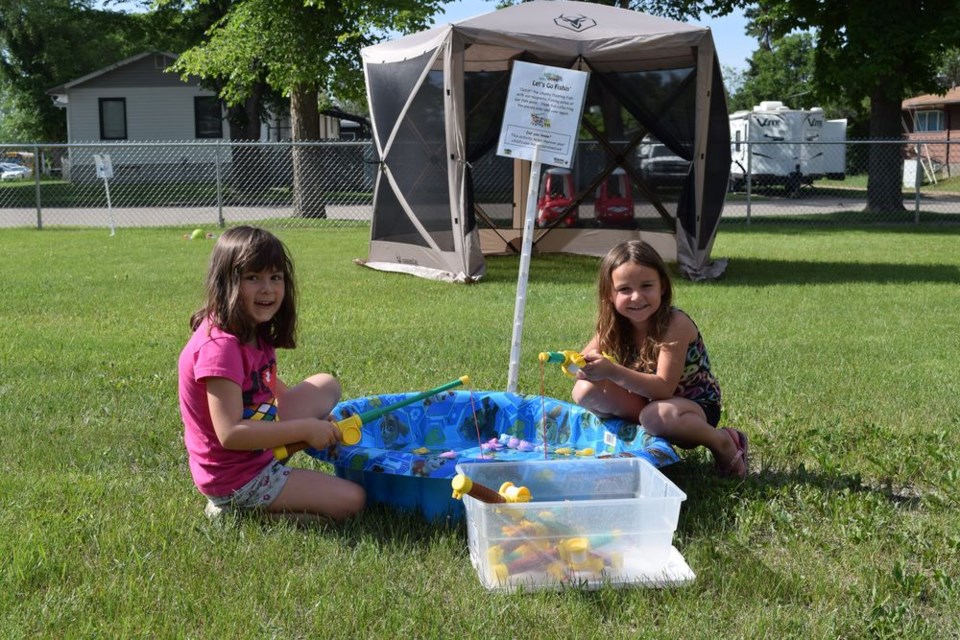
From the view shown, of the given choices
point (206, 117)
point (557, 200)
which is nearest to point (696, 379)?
point (557, 200)

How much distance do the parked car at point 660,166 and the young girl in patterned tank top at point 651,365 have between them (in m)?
7.50

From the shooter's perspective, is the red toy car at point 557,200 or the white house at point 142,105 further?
the white house at point 142,105

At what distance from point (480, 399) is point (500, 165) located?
27.9ft

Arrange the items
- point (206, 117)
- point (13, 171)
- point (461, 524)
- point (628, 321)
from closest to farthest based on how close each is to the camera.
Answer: point (461, 524)
point (628, 321)
point (206, 117)
point (13, 171)

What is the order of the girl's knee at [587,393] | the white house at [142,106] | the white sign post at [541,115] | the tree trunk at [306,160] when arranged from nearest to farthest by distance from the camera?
1. the girl's knee at [587,393]
2. the white sign post at [541,115]
3. the tree trunk at [306,160]
4. the white house at [142,106]

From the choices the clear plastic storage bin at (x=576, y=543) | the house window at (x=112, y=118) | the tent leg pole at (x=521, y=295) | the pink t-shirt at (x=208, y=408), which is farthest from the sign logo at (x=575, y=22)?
the house window at (x=112, y=118)

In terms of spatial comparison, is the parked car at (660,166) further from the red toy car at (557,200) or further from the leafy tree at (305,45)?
the leafy tree at (305,45)

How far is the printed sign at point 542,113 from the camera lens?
484 cm

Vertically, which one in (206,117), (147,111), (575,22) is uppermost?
(147,111)

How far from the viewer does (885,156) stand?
1977cm

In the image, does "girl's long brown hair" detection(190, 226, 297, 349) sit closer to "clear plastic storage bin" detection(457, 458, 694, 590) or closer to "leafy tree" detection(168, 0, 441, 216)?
Answer: "clear plastic storage bin" detection(457, 458, 694, 590)

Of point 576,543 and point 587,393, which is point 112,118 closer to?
point 587,393

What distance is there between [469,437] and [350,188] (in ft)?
63.5

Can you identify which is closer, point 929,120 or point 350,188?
point 350,188
